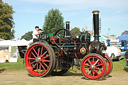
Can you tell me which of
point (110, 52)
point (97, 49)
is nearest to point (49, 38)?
point (97, 49)

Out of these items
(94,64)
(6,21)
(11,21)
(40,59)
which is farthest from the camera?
(11,21)

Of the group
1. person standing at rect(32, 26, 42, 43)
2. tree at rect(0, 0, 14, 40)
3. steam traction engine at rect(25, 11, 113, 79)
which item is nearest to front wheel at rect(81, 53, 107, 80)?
steam traction engine at rect(25, 11, 113, 79)

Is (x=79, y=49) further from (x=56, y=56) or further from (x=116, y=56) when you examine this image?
(x=116, y=56)

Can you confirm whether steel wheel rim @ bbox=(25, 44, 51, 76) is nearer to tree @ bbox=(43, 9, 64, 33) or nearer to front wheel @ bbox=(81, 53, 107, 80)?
front wheel @ bbox=(81, 53, 107, 80)

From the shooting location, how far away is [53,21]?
37.4m

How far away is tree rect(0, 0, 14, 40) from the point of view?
36.7 metres

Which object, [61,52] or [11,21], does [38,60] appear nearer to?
→ [61,52]

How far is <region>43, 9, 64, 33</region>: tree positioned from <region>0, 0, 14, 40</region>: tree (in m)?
6.76

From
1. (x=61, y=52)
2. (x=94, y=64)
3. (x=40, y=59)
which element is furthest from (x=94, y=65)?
(x=40, y=59)

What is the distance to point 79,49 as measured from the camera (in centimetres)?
738

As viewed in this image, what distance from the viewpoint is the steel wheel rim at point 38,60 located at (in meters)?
7.50

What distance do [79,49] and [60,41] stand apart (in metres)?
0.87

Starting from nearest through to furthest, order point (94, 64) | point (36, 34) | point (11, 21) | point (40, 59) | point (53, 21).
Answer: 1. point (94, 64)
2. point (40, 59)
3. point (36, 34)
4. point (53, 21)
5. point (11, 21)

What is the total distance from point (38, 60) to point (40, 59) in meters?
0.08
